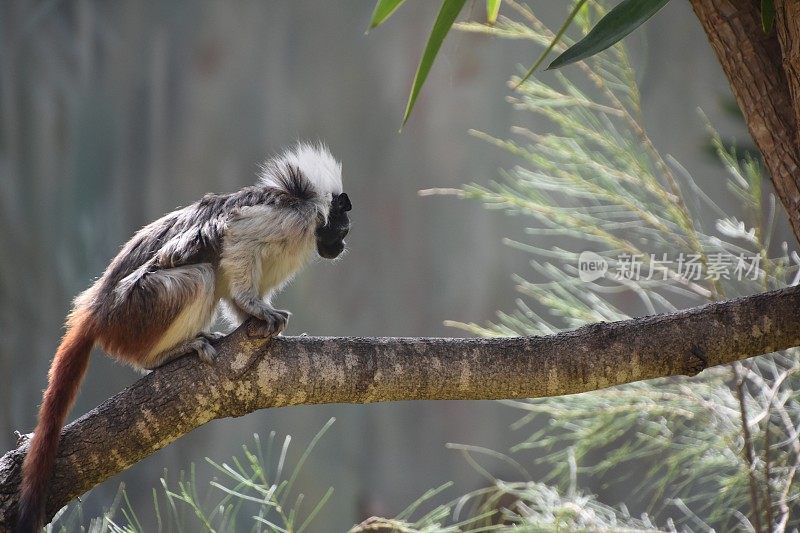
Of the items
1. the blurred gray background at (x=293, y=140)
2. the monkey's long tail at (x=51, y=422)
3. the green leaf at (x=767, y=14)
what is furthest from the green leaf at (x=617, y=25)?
the blurred gray background at (x=293, y=140)

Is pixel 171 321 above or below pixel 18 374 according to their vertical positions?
below

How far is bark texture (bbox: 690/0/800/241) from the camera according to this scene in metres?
1.21

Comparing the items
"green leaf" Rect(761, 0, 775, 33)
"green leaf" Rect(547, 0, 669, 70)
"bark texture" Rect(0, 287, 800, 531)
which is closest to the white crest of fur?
"bark texture" Rect(0, 287, 800, 531)

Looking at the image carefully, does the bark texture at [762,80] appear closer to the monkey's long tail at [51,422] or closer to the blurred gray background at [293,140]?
the monkey's long tail at [51,422]

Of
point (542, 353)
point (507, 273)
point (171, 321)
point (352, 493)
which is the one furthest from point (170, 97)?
point (542, 353)

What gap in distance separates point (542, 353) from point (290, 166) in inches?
30.3

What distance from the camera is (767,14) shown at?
1127 millimetres

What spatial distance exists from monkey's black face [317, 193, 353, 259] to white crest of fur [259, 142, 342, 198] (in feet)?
0.10

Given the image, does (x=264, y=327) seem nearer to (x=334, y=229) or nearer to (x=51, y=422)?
(x=51, y=422)

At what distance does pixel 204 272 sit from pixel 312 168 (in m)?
0.39

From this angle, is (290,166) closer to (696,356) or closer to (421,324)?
(696,356)

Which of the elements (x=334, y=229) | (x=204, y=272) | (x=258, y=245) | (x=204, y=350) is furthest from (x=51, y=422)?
(x=334, y=229)

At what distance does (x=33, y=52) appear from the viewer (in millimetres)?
3238

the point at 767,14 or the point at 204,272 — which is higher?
the point at 767,14
